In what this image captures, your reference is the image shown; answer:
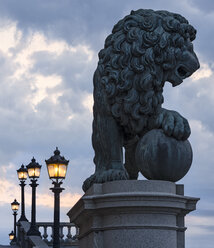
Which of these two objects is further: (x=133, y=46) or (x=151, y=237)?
(x=133, y=46)

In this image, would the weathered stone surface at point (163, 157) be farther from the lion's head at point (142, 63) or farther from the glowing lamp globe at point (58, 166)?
the glowing lamp globe at point (58, 166)

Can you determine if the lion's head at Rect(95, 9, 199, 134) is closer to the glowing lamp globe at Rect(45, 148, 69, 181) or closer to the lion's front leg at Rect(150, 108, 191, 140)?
the lion's front leg at Rect(150, 108, 191, 140)

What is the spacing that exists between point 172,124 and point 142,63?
97 cm

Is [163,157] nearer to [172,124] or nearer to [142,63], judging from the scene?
[172,124]

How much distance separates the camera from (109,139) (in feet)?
35.2

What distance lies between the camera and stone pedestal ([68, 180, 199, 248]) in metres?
9.73

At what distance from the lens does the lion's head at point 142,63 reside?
409 inches

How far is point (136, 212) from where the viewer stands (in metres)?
9.82

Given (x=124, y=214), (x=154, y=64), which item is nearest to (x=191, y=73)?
→ (x=154, y=64)

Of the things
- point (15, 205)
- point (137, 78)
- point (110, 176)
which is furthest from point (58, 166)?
point (15, 205)

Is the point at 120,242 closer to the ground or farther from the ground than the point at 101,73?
closer to the ground

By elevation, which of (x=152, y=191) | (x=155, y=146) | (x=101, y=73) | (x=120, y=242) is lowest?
(x=120, y=242)

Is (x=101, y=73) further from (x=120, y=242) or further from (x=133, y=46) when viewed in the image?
(x=120, y=242)

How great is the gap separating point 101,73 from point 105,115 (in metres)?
0.62
